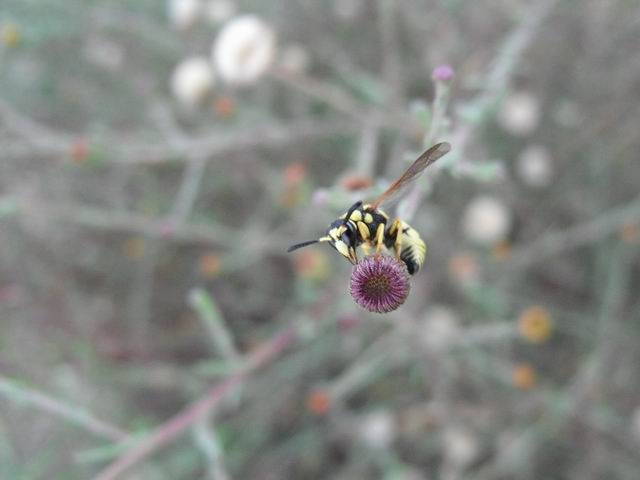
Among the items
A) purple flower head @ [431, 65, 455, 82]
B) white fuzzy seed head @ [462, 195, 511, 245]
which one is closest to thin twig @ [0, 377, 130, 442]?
purple flower head @ [431, 65, 455, 82]

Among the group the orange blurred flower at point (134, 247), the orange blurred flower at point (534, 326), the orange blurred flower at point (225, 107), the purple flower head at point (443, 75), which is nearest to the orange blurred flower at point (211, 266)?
the orange blurred flower at point (134, 247)

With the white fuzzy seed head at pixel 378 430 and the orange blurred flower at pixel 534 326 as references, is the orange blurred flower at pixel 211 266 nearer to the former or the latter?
the white fuzzy seed head at pixel 378 430

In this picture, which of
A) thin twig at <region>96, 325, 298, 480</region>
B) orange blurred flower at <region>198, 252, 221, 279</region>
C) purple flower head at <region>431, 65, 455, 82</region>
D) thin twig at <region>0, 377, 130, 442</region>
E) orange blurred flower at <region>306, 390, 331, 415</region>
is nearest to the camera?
purple flower head at <region>431, 65, 455, 82</region>

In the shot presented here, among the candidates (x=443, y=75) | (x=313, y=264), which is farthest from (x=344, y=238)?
(x=313, y=264)

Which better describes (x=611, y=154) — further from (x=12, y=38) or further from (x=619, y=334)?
(x=12, y=38)

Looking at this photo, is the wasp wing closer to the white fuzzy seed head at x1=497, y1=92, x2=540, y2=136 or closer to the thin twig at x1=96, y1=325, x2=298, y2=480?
the thin twig at x1=96, y1=325, x2=298, y2=480

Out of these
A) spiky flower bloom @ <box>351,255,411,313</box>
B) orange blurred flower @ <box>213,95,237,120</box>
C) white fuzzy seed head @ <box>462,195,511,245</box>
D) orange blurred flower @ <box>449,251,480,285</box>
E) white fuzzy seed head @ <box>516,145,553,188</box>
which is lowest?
spiky flower bloom @ <box>351,255,411,313</box>

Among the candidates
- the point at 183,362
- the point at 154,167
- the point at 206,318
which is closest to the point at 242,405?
the point at 183,362
